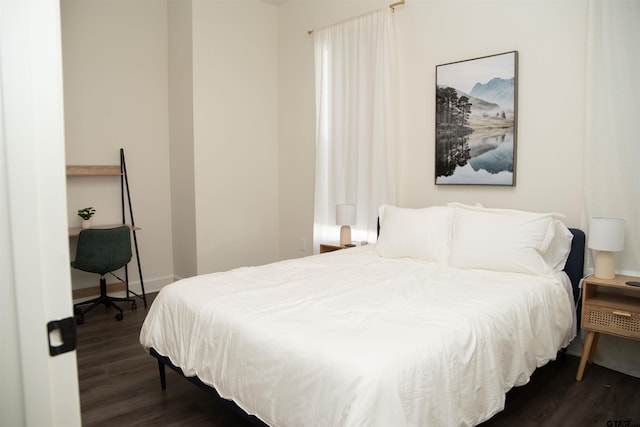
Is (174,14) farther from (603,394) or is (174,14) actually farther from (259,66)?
(603,394)

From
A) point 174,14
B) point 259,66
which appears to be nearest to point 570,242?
point 259,66

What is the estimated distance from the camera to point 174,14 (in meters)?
4.74

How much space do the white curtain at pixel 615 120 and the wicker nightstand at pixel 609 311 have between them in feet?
0.61

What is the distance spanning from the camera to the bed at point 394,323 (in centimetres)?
156

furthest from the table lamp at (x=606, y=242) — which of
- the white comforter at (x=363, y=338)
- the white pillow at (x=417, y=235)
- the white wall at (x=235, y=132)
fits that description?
the white wall at (x=235, y=132)

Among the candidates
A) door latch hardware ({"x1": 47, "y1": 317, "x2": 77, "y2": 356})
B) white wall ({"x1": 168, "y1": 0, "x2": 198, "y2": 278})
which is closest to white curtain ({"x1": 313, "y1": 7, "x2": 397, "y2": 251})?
white wall ({"x1": 168, "y1": 0, "x2": 198, "y2": 278})

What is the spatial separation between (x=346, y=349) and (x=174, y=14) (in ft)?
14.6

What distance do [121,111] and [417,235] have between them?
3383 mm

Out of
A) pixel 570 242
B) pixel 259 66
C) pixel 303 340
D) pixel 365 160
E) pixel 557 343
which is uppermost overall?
pixel 259 66

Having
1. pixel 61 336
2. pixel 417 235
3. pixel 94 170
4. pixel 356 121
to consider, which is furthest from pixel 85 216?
pixel 61 336

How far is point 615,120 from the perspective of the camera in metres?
2.81

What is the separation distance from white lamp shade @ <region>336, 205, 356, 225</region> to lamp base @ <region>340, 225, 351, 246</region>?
0.07 m

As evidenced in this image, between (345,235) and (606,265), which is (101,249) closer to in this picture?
(345,235)

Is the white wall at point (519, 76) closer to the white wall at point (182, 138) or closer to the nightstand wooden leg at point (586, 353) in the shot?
the nightstand wooden leg at point (586, 353)
